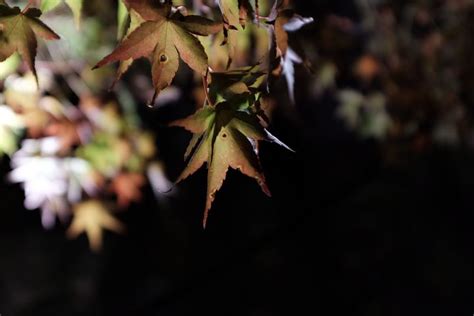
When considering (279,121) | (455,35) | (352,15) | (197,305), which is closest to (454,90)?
(455,35)

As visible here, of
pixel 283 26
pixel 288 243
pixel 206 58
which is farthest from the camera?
pixel 288 243

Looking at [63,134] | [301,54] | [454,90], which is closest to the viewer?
[301,54]

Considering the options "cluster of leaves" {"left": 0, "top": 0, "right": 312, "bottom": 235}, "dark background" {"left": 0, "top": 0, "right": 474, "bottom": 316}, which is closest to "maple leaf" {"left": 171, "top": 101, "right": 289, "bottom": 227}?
"cluster of leaves" {"left": 0, "top": 0, "right": 312, "bottom": 235}

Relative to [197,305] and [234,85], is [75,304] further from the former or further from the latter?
[234,85]

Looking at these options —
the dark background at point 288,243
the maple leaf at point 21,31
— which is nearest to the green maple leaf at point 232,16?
the maple leaf at point 21,31

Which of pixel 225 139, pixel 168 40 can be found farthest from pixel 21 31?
pixel 225 139

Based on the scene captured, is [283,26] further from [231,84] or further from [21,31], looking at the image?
[21,31]
